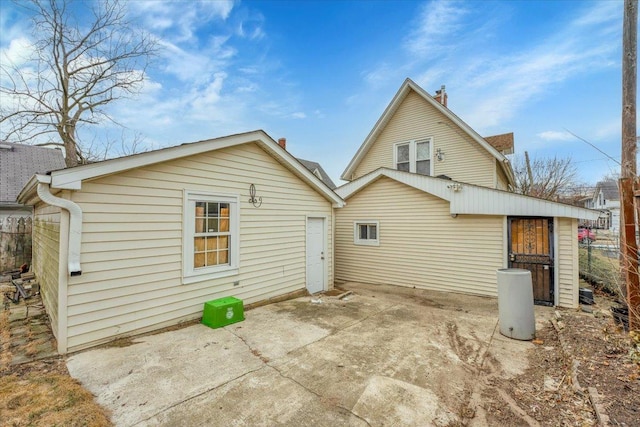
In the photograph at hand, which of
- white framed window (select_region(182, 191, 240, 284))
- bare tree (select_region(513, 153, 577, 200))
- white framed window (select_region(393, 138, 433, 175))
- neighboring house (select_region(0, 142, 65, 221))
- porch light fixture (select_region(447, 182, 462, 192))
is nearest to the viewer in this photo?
white framed window (select_region(182, 191, 240, 284))

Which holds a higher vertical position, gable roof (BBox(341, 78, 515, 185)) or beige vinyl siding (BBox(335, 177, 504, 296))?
gable roof (BBox(341, 78, 515, 185))

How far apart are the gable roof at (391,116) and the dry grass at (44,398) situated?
11157 mm

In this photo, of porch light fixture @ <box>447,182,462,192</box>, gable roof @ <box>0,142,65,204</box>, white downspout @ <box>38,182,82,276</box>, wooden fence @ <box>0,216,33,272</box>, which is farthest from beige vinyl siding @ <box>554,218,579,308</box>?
gable roof @ <box>0,142,65,204</box>

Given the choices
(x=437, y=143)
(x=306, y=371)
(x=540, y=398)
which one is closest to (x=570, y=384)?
(x=540, y=398)

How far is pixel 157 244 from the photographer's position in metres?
4.56

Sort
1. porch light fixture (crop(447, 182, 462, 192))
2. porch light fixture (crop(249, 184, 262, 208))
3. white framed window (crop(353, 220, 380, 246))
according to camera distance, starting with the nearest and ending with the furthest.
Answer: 1. porch light fixture (crop(249, 184, 262, 208))
2. porch light fixture (crop(447, 182, 462, 192))
3. white framed window (crop(353, 220, 380, 246))

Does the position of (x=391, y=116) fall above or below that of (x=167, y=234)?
above

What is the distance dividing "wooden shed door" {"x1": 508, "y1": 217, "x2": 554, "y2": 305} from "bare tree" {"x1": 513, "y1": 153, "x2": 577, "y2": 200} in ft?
39.0

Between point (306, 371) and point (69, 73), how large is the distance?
16385 mm

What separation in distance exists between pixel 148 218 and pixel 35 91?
12.6 metres

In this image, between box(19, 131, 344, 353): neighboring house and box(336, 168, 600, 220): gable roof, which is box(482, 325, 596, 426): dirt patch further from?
box(19, 131, 344, 353): neighboring house

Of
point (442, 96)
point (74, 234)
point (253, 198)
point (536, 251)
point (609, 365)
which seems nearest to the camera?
point (609, 365)

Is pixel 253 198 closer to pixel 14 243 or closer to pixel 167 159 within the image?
pixel 167 159

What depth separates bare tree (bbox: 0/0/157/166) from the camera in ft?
35.7
